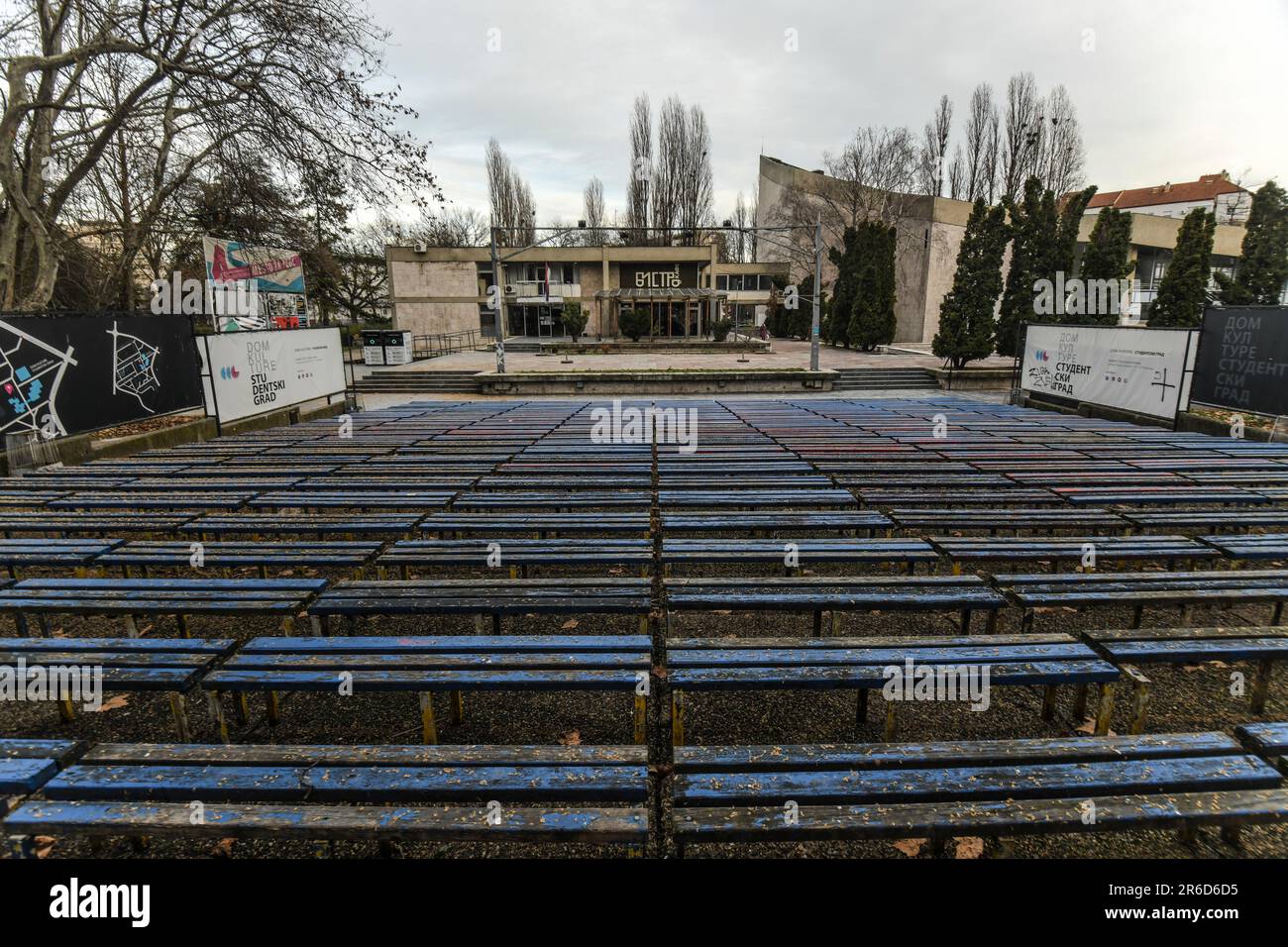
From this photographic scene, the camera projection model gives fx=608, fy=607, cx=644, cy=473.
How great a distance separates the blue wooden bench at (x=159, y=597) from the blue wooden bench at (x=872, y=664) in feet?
7.99

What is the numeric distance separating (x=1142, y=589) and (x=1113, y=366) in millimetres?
10769

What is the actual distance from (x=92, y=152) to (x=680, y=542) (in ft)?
54.2

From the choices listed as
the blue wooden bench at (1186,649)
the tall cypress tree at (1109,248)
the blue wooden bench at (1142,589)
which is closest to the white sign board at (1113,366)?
the tall cypress tree at (1109,248)

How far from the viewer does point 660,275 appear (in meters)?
45.2

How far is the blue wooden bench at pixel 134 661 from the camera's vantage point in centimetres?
295

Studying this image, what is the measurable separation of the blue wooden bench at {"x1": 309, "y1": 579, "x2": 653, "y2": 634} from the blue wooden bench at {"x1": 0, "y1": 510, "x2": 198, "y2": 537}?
2.40m

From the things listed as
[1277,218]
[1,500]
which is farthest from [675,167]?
[1,500]

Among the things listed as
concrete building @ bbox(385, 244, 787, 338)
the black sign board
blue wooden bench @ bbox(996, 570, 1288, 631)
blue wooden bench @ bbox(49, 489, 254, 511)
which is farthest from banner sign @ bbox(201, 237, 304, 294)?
the black sign board

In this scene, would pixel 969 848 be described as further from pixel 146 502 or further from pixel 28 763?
pixel 146 502

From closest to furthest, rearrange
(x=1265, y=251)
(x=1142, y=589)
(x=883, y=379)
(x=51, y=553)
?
(x=1142, y=589), (x=51, y=553), (x=1265, y=251), (x=883, y=379)

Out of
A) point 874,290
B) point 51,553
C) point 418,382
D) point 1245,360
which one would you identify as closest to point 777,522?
point 51,553

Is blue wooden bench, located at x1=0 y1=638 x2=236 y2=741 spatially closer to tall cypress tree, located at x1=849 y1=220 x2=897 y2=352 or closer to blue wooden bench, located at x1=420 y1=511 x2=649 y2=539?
blue wooden bench, located at x1=420 y1=511 x2=649 y2=539

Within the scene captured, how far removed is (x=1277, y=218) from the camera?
1655cm

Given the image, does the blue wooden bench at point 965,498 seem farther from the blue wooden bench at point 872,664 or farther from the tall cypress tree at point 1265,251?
the tall cypress tree at point 1265,251
